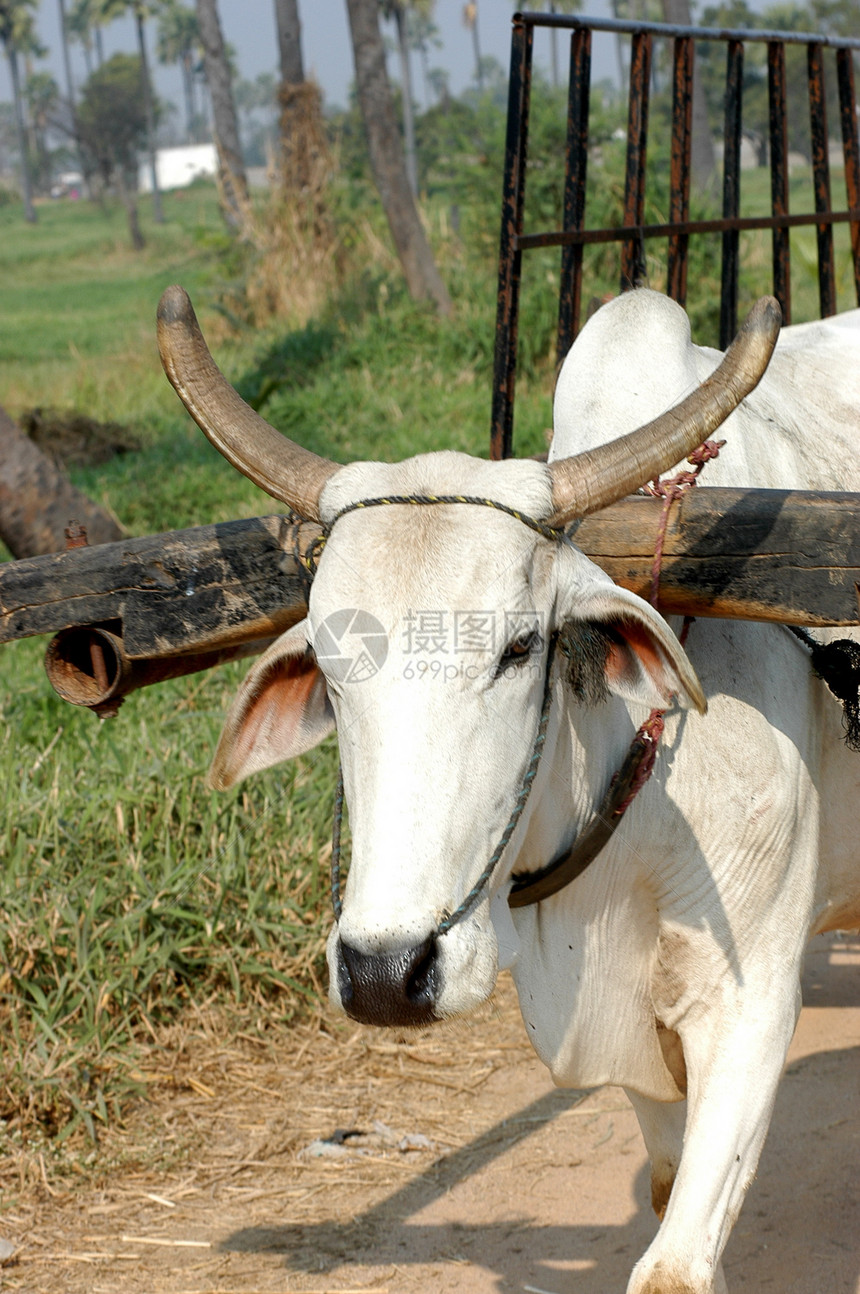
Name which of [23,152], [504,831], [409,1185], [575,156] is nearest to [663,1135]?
[409,1185]

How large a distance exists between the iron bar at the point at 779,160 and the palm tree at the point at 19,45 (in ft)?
Result: 165

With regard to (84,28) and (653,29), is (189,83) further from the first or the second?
(653,29)

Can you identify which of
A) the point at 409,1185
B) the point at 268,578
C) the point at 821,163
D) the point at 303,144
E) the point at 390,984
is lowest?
the point at 409,1185

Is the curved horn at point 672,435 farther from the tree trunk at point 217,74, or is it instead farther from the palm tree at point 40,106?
the palm tree at point 40,106

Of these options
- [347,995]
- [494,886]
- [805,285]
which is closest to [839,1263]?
[494,886]

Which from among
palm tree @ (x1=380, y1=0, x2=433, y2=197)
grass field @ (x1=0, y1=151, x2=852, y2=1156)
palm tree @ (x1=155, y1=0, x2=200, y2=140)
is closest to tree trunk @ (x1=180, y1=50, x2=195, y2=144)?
palm tree @ (x1=155, y1=0, x2=200, y2=140)

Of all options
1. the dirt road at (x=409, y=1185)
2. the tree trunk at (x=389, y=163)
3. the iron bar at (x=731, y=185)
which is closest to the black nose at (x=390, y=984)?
the dirt road at (x=409, y=1185)

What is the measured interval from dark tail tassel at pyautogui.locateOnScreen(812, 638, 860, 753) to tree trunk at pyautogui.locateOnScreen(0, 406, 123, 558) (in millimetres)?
3606

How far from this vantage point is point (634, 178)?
3.73 meters

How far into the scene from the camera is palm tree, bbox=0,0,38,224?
51.8 m

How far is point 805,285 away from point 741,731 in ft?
39.0

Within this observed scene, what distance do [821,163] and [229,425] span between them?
126 inches

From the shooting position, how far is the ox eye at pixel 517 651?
1.75 m

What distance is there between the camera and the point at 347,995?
1.60m
